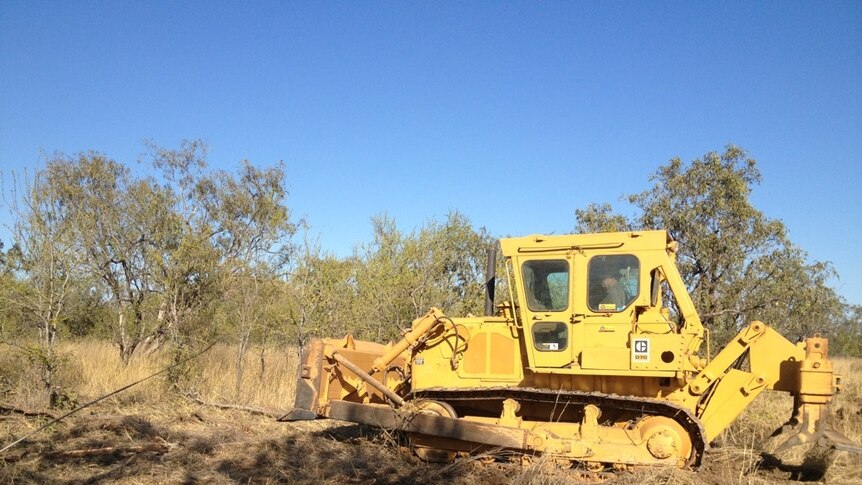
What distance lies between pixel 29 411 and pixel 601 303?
8467 mm

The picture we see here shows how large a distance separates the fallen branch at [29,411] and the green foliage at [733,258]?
1157cm

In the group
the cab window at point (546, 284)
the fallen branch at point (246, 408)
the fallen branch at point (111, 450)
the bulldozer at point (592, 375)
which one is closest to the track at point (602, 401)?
the bulldozer at point (592, 375)

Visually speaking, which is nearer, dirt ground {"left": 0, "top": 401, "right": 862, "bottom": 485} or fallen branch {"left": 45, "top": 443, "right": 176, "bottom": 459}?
dirt ground {"left": 0, "top": 401, "right": 862, "bottom": 485}

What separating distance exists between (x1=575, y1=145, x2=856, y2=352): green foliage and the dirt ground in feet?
17.9

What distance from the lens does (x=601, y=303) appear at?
24.1ft

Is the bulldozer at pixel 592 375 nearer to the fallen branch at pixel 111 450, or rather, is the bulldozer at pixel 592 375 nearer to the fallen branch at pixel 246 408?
the fallen branch at pixel 111 450

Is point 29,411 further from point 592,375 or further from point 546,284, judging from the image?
point 592,375

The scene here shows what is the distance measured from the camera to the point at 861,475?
6746 millimetres

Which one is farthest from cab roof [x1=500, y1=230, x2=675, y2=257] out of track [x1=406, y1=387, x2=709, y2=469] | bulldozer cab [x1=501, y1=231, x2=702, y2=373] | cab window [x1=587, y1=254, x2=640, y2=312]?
track [x1=406, y1=387, x2=709, y2=469]

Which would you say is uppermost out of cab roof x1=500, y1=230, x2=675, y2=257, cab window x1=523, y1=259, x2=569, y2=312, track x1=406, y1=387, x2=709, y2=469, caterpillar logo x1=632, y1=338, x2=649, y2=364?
cab roof x1=500, y1=230, x2=675, y2=257

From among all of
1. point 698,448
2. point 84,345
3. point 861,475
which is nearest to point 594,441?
point 698,448

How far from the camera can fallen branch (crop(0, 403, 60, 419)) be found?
9.57m

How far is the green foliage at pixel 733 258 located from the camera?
1280 cm

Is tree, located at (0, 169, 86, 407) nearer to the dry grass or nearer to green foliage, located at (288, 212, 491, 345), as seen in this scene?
the dry grass
